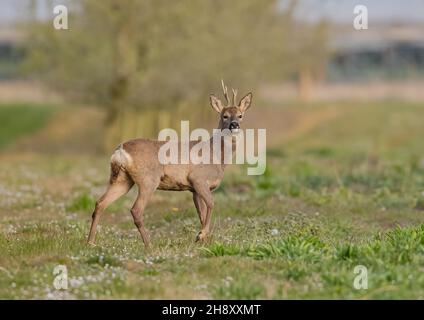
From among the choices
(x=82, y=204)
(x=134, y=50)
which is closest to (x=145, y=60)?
(x=134, y=50)

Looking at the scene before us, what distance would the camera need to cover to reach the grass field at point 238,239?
10523 millimetres

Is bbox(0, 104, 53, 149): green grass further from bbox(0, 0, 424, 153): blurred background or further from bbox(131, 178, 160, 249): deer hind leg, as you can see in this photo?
bbox(131, 178, 160, 249): deer hind leg

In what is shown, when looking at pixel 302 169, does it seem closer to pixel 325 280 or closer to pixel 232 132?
pixel 232 132

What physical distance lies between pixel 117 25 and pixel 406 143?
18.0 metres

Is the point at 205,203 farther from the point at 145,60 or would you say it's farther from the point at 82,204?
the point at 145,60

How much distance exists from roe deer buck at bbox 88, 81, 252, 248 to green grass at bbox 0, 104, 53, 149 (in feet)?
151

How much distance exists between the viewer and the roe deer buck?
13.6 metres

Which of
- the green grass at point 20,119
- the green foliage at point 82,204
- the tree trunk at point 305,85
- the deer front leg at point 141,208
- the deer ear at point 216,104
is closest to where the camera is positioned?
the deer front leg at point 141,208

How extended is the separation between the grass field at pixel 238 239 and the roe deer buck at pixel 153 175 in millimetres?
457

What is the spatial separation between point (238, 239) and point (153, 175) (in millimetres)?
1521

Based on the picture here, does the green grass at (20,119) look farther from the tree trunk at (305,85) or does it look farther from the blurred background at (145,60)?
the tree trunk at (305,85)

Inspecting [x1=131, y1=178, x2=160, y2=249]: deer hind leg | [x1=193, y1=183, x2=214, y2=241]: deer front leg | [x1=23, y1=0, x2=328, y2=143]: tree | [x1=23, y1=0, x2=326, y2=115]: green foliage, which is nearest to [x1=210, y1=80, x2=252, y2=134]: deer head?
[x1=193, y1=183, x2=214, y2=241]: deer front leg

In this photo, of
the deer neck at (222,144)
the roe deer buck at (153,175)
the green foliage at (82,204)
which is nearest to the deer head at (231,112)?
the roe deer buck at (153,175)
